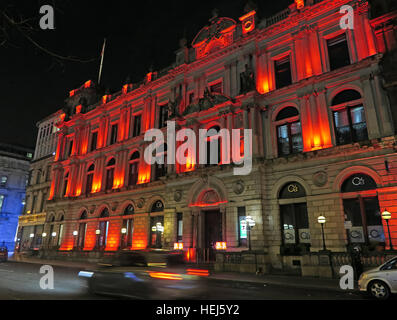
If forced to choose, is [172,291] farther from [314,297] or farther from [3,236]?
[3,236]

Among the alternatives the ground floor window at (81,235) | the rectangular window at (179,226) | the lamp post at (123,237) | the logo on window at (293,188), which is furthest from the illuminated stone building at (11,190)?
the logo on window at (293,188)

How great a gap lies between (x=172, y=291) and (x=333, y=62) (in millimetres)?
21850

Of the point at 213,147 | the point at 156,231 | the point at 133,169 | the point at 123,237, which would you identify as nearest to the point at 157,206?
the point at 156,231

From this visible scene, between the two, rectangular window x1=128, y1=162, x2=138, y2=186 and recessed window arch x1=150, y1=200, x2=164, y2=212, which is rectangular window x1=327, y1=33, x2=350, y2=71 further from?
rectangular window x1=128, y1=162, x2=138, y2=186

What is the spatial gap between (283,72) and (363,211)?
13.9 meters

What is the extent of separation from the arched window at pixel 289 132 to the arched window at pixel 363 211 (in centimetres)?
485

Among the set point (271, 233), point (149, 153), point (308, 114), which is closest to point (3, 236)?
point (149, 153)

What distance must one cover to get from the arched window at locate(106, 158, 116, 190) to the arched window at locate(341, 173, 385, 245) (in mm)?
27813

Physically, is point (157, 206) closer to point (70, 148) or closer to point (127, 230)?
point (127, 230)

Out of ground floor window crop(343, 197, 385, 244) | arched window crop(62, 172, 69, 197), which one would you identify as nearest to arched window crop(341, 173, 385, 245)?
ground floor window crop(343, 197, 385, 244)

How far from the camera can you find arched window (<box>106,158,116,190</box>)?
37031 mm

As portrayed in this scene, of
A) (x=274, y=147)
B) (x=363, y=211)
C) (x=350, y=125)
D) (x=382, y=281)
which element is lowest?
(x=382, y=281)

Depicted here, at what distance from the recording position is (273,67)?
26.0 meters

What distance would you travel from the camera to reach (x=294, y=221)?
21.2 metres
